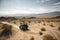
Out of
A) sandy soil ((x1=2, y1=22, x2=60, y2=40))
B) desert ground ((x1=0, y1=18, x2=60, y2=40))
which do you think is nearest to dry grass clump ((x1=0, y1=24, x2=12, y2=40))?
desert ground ((x1=0, y1=18, x2=60, y2=40))

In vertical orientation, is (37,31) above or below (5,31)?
below

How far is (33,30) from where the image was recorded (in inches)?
248

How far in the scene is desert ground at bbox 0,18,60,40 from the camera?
5.54 meters

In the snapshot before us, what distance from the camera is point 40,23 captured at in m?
6.45

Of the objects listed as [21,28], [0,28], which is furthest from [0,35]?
[21,28]

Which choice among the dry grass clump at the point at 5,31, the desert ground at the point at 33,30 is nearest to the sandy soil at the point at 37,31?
the desert ground at the point at 33,30

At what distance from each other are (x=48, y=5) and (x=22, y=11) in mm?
1192

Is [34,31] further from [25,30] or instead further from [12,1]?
[12,1]

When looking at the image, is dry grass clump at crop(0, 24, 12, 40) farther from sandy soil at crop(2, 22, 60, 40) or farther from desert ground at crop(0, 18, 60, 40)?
sandy soil at crop(2, 22, 60, 40)

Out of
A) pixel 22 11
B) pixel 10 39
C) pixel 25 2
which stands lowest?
pixel 10 39

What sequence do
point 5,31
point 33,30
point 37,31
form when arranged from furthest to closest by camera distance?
point 33,30 → point 37,31 → point 5,31

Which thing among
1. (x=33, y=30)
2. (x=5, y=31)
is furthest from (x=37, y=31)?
(x=5, y=31)

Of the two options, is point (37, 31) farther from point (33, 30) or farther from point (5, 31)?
point (5, 31)

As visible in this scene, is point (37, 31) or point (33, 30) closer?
point (37, 31)
